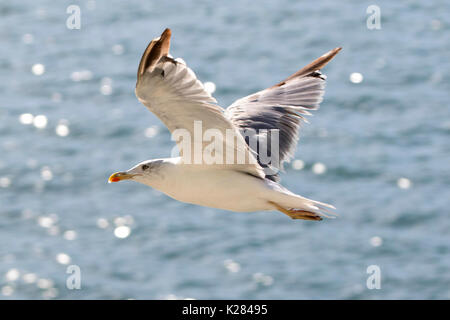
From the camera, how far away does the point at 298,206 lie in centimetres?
992

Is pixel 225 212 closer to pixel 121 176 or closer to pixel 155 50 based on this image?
pixel 121 176

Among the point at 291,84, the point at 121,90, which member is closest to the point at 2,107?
the point at 121,90

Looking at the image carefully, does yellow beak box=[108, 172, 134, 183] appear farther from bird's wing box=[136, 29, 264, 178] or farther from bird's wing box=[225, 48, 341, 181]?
bird's wing box=[225, 48, 341, 181]

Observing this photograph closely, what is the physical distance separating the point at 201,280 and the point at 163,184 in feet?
96.6

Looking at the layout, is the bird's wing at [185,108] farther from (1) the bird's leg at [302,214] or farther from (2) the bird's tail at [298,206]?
(1) the bird's leg at [302,214]

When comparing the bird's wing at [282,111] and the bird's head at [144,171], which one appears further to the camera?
the bird's wing at [282,111]

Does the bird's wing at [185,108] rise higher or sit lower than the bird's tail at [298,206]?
higher

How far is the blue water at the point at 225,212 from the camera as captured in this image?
1516 inches

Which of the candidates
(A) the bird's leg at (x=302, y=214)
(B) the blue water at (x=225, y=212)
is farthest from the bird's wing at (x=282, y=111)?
(B) the blue water at (x=225, y=212)

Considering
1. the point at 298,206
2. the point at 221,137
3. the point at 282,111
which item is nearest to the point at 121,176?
the point at 221,137

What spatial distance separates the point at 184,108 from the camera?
8.62m

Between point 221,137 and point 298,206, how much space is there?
1.45 metres

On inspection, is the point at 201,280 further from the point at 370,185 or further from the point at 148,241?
the point at 370,185

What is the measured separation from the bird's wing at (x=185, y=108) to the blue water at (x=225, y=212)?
91.9ft
